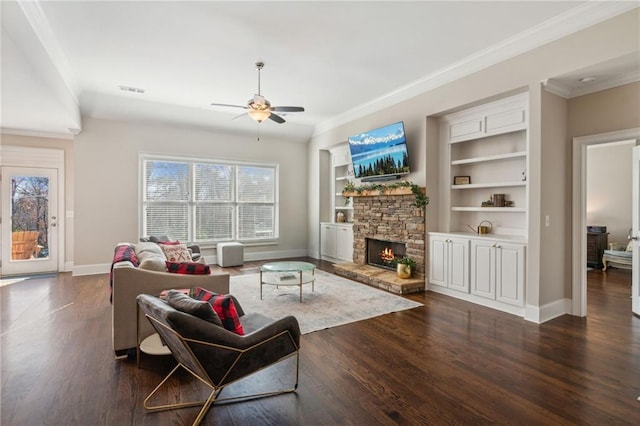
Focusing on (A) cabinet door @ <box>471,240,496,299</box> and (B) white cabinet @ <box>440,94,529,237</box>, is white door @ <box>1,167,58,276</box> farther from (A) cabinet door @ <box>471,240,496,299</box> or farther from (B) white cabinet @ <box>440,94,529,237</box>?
(A) cabinet door @ <box>471,240,496,299</box>

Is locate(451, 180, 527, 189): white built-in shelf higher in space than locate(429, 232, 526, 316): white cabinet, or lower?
higher

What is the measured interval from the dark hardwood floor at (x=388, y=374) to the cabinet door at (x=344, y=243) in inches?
130

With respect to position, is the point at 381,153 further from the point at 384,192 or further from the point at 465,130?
the point at 465,130

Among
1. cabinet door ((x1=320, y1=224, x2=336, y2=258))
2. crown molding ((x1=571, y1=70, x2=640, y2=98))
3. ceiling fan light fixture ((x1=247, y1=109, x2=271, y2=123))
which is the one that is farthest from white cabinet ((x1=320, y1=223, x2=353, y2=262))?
crown molding ((x1=571, y1=70, x2=640, y2=98))

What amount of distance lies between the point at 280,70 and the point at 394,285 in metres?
3.59

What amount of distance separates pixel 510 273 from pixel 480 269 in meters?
0.41

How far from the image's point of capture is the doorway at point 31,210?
6.24 m

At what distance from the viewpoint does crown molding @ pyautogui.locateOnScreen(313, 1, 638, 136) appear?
3.22m

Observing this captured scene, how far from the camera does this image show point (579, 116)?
159 inches

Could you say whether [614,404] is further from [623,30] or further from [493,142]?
[493,142]

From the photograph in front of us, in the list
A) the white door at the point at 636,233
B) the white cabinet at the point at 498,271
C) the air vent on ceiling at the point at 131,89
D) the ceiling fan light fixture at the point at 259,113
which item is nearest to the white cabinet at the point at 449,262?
the white cabinet at the point at 498,271

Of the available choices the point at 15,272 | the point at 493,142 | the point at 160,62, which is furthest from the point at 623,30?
the point at 15,272

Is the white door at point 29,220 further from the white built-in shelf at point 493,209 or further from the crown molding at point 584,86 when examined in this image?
the crown molding at point 584,86

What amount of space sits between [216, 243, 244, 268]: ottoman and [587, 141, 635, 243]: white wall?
780 centimetres
